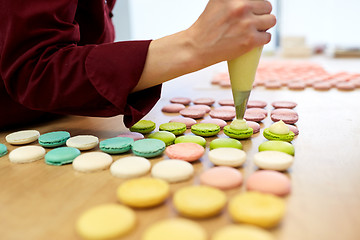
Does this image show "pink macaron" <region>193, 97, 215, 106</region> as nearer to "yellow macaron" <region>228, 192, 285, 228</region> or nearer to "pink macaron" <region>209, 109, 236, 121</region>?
"pink macaron" <region>209, 109, 236, 121</region>

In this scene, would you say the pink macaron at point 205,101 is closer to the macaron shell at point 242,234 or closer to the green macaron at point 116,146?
the green macaron at point 116,146

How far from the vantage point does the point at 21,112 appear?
945 mm

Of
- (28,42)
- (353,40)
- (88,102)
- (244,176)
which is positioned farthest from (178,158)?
(353,40)

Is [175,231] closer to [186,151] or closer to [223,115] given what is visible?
[186,151]

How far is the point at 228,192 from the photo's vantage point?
565 millimetres

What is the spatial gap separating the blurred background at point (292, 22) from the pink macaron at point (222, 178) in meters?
2.48

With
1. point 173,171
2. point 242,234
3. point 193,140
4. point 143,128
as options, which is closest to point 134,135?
point 143,128

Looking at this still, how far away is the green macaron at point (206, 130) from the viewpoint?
0.85m

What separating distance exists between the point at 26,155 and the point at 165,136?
307 mm

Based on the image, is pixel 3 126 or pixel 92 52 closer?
pixel 92 52

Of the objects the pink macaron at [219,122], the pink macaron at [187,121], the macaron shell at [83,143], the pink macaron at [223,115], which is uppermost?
the macaron shell at [83,143]

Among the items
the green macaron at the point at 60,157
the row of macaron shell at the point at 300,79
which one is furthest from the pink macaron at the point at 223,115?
the row of macaron shell at the point at 300,79

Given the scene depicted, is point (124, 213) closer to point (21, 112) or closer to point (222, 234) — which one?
point (222, 234)

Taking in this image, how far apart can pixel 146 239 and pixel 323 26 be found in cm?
333
